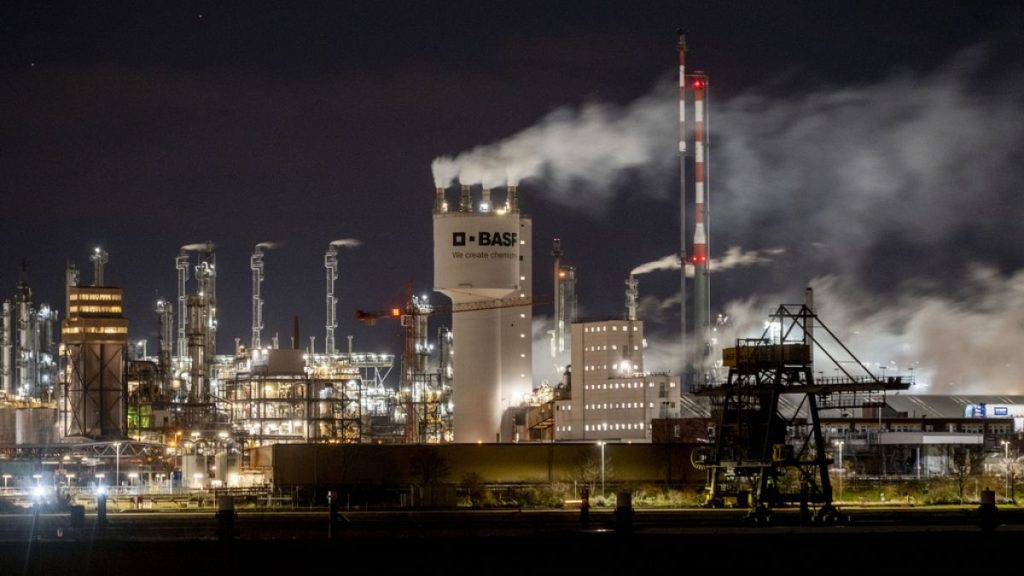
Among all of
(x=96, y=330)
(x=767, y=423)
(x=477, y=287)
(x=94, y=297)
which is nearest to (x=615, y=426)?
(x=477, y=287)

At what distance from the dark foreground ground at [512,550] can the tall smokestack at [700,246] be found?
319ft

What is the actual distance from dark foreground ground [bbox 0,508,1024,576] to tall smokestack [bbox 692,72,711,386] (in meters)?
97.4

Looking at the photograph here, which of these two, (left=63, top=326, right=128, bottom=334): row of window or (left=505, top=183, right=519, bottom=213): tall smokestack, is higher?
(left=505, top=183, right=519, bottom=213): tall smokestack

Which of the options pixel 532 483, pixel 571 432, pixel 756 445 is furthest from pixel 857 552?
pixel 571 432

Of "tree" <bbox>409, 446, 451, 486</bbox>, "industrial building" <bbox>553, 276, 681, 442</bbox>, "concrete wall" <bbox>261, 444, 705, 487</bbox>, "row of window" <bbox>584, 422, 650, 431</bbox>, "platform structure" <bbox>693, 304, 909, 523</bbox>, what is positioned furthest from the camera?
"row of window" <bbox>584, 422, 650, 431</bbox>

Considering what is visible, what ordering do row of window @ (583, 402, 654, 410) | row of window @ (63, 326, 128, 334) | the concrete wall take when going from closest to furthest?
the concrete wall, row of window @ (583, 402, 654, 410), row of window @ (63, 326, 128, 334)

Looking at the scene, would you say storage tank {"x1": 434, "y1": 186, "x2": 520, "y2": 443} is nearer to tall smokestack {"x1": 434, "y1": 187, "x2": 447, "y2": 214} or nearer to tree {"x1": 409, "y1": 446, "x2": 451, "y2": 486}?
tall smokestack {"x1": 434, "y1": 187, "x2": 447, "y2": 214}

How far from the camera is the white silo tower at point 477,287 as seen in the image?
145500mm

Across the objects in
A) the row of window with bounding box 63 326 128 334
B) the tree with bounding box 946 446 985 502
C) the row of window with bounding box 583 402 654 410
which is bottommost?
the tree with bounding box 946 446 985 502

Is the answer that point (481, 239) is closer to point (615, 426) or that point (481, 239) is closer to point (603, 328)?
point (603, 328)

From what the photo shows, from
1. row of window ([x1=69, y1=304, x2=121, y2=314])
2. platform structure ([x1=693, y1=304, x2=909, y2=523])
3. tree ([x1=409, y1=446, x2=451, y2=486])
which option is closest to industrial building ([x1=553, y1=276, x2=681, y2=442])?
tree ([x1=409, y1=446, x2=451, y2=486])

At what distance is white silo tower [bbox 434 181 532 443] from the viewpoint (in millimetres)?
145500

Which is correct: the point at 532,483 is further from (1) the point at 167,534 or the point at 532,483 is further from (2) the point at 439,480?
(1) the point at 167,534

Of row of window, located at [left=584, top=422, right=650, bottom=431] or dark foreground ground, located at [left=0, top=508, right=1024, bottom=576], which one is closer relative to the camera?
dark foreground ground, located at [left=0, top=508, right=1024, bottom=576]
